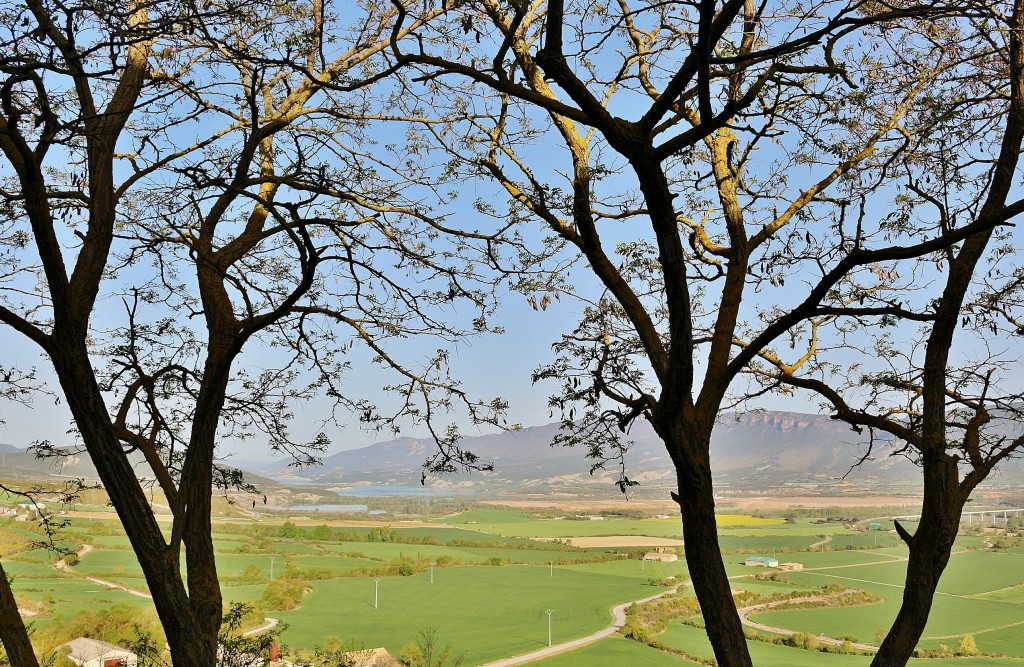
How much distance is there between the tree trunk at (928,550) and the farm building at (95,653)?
195 inches

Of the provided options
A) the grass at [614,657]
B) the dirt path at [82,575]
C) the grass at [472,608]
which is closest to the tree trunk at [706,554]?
the grass at [472,608]

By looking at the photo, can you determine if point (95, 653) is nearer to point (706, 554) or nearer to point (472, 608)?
point (472, 608)

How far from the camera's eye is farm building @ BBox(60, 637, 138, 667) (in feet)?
17.5

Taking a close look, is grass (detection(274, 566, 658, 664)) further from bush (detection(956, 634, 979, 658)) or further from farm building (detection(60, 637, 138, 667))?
bush (detection(956, 634, 979, 658))

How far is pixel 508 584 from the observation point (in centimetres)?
1017

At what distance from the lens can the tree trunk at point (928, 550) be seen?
2.41 m

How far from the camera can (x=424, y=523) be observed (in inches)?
462

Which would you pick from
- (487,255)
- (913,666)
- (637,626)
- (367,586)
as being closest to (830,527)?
(637,626)

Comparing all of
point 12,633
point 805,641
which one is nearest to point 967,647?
point 805,641

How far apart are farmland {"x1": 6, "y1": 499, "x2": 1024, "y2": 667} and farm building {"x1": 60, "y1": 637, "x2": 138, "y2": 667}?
0.33 m

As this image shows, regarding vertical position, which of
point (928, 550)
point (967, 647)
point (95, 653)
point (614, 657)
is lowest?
point (614, 657)

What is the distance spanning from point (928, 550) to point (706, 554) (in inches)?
37.0

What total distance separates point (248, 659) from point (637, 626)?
6.02m

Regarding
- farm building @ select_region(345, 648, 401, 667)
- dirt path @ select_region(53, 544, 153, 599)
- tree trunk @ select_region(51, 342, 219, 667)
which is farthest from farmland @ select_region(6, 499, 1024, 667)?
tree trunk @ select_region(51, 342, 219, 667)
